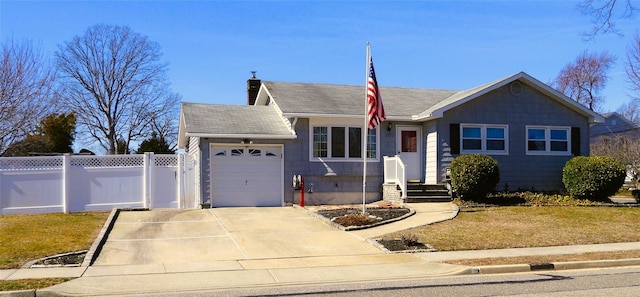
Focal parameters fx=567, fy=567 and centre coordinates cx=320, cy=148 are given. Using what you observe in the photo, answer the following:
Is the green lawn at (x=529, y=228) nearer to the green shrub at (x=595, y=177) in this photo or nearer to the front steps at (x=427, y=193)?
the green shrub at (x=595, y=177)

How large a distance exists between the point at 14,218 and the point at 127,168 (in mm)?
3509

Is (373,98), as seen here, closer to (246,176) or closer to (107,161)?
(246,176)

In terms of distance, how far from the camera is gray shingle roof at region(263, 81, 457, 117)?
21.2 m

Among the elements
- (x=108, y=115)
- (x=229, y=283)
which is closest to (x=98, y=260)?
(x=229, y=283)

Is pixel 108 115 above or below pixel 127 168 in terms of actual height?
above

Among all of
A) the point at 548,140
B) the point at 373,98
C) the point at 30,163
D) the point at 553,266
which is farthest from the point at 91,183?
the point at 548,140

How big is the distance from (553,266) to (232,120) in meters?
13.4

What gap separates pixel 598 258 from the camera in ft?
38.2

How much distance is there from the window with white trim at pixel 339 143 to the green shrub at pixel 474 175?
3.30 metres

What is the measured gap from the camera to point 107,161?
17.9m

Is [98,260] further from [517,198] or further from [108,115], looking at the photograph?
[108,115]

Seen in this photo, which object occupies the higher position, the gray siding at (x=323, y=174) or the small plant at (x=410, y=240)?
the gray siding at (x=323, y=174)

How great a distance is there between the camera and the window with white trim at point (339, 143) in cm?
2095

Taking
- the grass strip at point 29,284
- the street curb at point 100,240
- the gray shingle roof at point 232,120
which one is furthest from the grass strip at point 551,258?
the gray shingle roof at point 232,120
